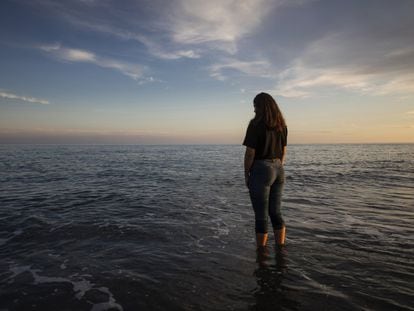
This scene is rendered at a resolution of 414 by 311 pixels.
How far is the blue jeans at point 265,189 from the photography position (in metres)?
4.92

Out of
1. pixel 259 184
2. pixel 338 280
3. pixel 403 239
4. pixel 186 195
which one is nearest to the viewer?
pixel 338 280

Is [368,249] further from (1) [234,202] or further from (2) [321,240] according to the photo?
(1) [234,202]

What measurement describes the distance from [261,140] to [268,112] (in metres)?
0.48

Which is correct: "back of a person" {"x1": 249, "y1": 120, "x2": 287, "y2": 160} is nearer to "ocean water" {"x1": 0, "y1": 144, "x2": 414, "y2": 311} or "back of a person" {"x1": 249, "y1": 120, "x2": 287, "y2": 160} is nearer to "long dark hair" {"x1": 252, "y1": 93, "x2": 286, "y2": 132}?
"long dark hair" {"x1": 252, "y1": 93, "x2": 286, "y2": 132}

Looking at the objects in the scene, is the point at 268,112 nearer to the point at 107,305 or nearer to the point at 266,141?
the point at 266,141

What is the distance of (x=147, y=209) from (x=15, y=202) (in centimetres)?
513

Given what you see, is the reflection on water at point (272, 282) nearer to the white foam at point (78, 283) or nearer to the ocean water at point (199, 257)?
the ocean water at point (199, 257)

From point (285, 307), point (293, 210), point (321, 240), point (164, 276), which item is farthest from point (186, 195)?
point (285, 307)

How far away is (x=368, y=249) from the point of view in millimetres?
5488

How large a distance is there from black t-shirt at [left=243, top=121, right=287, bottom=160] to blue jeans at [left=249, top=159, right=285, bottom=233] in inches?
5.4

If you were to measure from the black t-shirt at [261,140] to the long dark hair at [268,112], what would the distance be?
3.1 inches

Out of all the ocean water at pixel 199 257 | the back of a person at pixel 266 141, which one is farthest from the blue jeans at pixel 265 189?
the ocean water at pixel 199 257

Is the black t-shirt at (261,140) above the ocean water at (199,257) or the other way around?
above

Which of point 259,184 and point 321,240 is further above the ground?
Result: point 259,184
